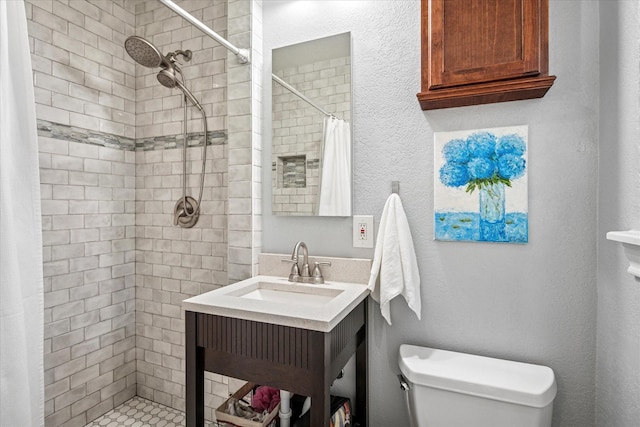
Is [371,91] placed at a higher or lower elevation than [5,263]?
higher

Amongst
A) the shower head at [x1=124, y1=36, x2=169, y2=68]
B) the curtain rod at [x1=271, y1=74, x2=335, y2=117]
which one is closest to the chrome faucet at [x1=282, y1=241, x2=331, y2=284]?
the curtain rod at [x1=271, y1=74, x2=335, y2=117]

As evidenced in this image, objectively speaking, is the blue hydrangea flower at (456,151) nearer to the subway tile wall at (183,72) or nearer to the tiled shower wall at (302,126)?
the tiled shower wall at (302,126)

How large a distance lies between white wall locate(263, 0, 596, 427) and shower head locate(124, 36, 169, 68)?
65 cm

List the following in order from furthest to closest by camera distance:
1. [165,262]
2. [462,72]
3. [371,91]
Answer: [165,262] < [371,91] < [462,72]

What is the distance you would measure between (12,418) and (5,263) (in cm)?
50

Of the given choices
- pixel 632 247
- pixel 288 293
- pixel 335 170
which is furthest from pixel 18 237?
pixel 632 247

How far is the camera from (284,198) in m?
1.78

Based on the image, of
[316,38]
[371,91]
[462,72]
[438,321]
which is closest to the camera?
[462,72]

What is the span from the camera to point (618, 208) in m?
1.14

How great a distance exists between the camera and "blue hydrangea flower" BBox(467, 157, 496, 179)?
1.42 meters

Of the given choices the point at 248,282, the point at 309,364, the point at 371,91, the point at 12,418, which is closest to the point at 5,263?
the point at 12,418

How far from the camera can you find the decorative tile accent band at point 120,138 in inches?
71.4

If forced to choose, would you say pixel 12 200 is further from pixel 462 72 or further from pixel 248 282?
pixel 462 72

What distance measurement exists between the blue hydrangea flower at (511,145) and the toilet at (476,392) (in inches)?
33.6
